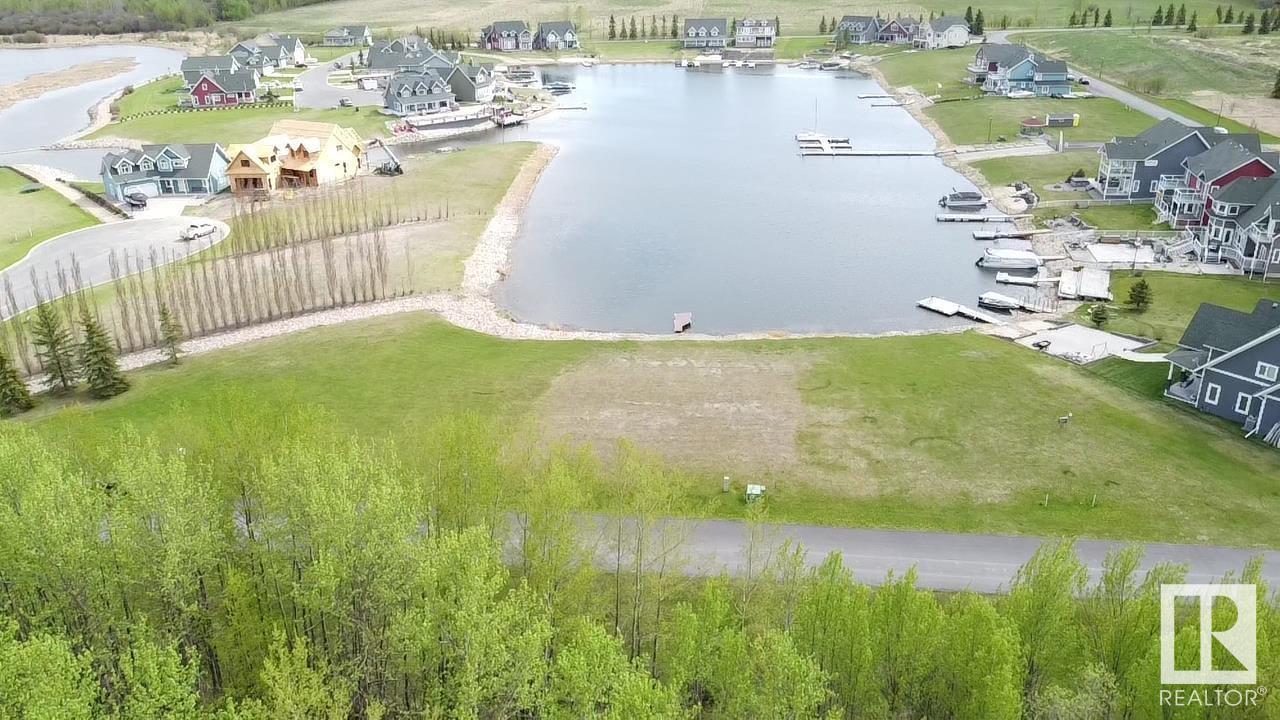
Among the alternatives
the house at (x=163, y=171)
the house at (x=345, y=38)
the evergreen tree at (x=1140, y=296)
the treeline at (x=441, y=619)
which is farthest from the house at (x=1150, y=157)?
the house at (x=345, y=38)

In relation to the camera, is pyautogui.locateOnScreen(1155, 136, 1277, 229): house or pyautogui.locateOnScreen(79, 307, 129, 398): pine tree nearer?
pyautogui.locateOnScreen(79, 307, 129, 398): pine tree

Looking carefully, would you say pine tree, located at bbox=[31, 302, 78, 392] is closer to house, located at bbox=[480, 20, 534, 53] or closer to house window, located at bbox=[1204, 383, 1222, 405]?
house window, located at bbox=[1204, 383, 1222, 405]

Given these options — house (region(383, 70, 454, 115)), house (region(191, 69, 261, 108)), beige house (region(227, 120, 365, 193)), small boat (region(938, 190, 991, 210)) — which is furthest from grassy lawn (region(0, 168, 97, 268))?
small boat (region(938, 190, 991, 210))

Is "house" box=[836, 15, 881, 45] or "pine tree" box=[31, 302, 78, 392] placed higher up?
"house" box=[836, 15, 881, 45]

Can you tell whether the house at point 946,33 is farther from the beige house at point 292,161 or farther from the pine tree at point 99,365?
the pine tree at point 99,365

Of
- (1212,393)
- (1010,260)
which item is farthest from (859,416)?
(1010,260)

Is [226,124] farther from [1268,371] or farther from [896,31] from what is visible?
[896,31]

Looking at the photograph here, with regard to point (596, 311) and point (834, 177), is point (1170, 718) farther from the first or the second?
point (834, 177)

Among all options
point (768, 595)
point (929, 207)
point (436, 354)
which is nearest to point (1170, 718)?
point (768, 595)
